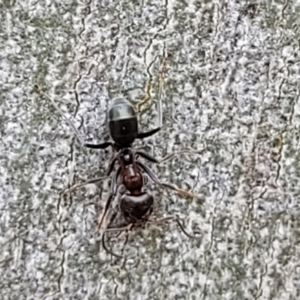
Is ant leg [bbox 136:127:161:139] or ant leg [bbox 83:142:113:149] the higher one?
ant leg [bbox 136:127:161:139]

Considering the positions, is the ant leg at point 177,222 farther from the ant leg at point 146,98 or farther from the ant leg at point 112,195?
the ant leg at point 146,98

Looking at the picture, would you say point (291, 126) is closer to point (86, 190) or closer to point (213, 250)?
point (213, 250)

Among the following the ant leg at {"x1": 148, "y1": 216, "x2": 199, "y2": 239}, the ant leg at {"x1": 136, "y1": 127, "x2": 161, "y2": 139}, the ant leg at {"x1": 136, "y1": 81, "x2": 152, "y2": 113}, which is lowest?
the ant leg at {"x1": 148, "y1": 216, "x2": 199, "y2": 239}

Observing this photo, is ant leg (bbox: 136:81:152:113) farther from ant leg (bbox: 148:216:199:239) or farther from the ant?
ant leg (bbox: 148:216:199:239)

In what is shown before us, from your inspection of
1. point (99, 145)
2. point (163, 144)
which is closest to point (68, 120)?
point (99, 145)

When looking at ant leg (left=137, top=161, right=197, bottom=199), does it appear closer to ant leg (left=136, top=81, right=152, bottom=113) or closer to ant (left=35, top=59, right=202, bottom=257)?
ant (left=35, top=59, right=202, bottom=257)

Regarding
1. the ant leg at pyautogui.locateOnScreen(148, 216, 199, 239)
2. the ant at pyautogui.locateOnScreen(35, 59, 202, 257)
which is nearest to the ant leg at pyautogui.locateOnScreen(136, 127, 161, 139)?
the ant at pyautogui.locateOnScreen(35, 59, 202, 257)

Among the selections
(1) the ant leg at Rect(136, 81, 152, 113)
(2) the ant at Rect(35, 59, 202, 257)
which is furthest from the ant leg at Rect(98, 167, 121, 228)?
(1) the ant leg at Rect(136, 81, 152, 113)
